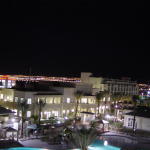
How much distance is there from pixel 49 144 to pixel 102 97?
16.2 meters

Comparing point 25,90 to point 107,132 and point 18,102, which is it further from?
point 107,132

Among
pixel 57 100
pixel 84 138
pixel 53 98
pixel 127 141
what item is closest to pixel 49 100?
pixel 53 98

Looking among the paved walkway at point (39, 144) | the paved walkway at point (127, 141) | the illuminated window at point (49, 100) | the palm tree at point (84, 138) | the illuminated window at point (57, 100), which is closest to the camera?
the palm tree at point (84, 138)

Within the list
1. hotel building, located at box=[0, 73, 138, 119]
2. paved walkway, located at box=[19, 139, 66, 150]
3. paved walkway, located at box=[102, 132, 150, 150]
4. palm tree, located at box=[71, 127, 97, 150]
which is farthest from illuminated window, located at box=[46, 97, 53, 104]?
palm tree, located at box=[71, 127, 97, 150]

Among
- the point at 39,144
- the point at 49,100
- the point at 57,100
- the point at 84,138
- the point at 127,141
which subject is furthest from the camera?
the point at 57,100

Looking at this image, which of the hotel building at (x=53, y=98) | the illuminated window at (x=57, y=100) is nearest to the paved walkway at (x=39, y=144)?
the hotel building at (x=53, y=98)

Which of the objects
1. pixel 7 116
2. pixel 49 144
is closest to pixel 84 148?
pixel 49 144

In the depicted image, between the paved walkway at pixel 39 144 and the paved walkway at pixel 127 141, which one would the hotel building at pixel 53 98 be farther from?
the paved walkway at pixel 39 144

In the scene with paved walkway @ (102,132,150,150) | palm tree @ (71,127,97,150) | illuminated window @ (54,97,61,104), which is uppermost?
illuminated window @ (54,97,61,104)

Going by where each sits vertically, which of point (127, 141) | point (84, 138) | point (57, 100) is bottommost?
point (127, 141)

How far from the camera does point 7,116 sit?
898 inches

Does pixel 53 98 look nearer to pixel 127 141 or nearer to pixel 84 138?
pixel 127 141

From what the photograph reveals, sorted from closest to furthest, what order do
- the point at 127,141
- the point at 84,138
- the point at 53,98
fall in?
the point at 84,138, the point at 127,141, the point at 53,98

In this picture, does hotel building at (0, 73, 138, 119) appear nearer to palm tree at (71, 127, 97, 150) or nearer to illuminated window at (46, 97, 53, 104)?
illuminated window at (46, 97, 53, 104)
